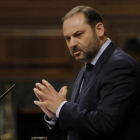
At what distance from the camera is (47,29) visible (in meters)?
4.16

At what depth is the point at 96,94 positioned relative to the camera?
6.52ft

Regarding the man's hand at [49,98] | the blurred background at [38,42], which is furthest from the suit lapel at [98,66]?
the blurred background at [38,42]

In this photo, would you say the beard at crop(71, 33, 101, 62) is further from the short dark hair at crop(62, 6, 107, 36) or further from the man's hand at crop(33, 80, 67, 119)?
the man's hand at crop(33, 80, 67, 119)

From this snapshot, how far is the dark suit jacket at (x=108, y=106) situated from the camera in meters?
1.90

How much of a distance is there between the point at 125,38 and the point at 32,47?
2.64ft

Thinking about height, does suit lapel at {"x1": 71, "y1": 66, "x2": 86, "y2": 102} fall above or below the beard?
below

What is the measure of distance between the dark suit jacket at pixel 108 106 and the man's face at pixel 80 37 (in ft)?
0.28

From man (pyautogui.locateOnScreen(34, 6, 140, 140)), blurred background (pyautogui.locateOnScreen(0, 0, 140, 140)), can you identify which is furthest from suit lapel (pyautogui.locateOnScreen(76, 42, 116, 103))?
blurred background (pyautogui.locateOnScreen(0, 0, 140, 140))

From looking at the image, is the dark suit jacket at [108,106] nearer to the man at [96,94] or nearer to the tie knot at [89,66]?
the man at [96,94]

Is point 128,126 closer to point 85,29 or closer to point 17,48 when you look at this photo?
point 85,29

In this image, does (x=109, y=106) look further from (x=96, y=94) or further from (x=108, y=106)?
(x=96, y=94)

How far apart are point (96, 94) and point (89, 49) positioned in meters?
0.21

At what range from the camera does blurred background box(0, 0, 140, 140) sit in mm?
4098

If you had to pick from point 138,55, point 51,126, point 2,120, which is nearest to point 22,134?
point 2,120
